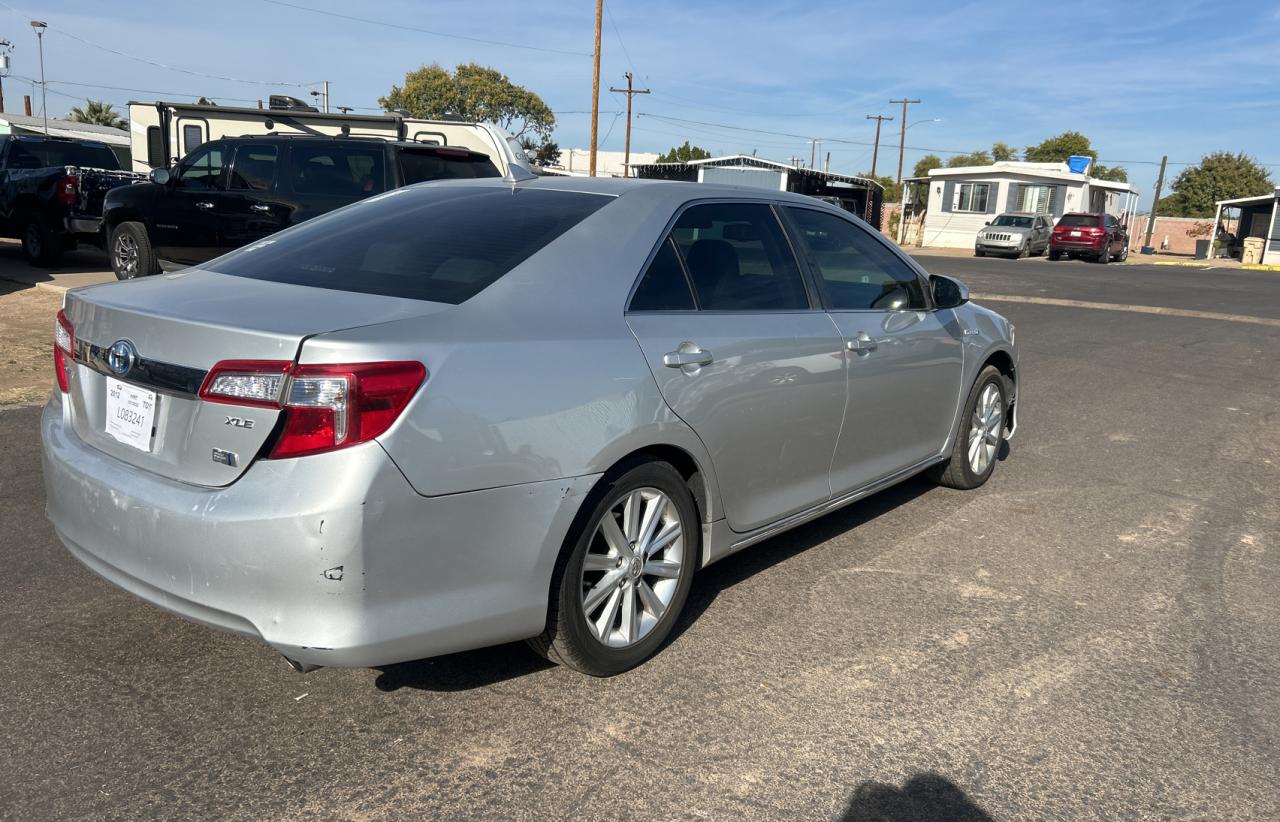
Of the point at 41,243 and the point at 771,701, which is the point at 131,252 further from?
the point at 771,701

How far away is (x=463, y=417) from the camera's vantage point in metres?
2.64

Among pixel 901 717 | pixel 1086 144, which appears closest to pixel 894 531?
pixel 901 717

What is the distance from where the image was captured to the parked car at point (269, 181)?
1038cm

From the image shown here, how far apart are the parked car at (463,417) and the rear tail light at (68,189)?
11918 mm

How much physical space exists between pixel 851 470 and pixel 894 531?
2.32 ft

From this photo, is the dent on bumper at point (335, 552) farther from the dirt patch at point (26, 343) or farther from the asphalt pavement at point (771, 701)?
the dirt patch at point (26, 343)

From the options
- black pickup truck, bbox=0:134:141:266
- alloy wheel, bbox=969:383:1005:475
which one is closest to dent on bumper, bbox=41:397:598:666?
alloy wheel, bbox=969:383:1005:475

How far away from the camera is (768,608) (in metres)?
3.92

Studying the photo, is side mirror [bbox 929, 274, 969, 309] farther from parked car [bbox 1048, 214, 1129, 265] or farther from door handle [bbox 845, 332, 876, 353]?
parked car [bbox 1048, 214, 1129, 265]

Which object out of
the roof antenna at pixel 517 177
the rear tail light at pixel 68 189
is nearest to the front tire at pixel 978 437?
the roof antenna at pixel 517 177

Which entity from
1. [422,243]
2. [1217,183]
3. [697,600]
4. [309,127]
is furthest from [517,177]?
[1217,183]

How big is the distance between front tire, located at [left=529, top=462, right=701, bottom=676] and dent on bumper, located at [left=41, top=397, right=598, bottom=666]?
14 centimetres

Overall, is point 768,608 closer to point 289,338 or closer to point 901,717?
point 901,717

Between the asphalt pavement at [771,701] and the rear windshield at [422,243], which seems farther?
the rear windshield at [422,243]
